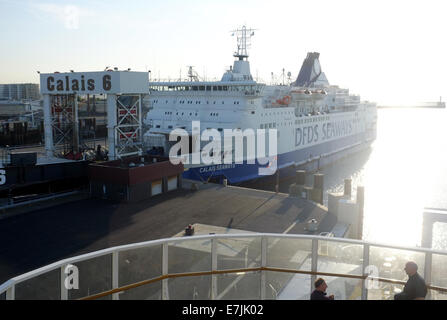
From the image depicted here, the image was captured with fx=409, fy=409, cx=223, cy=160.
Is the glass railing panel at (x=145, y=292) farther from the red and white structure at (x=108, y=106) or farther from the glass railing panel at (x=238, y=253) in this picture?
the red and white structure at (x=108, y=106)

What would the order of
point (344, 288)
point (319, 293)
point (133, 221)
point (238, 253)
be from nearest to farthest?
point (319, 293) < point (344, 288) < point (238, 253) < point (133, 221)

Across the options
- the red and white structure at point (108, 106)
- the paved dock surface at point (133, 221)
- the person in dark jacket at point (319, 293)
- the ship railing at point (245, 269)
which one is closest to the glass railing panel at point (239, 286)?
the ship railing at point (245, 269)

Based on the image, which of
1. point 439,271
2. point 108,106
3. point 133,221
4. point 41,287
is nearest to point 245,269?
point 439,271

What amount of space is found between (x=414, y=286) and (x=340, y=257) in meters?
0.88

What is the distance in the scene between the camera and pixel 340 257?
16.6ft

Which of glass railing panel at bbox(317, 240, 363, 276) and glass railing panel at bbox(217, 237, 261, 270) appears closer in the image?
glass railing panel at bbox(317, 240, 363, 276)

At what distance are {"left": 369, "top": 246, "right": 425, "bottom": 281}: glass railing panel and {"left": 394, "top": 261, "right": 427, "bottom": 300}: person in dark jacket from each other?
0.25 meters

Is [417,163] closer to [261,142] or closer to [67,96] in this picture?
[261,142]

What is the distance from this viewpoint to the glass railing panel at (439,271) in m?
→ 4.63

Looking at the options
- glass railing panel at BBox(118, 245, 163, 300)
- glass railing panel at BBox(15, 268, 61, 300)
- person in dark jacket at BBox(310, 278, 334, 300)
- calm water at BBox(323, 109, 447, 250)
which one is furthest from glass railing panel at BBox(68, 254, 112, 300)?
calm water at BBox(323, 109, 447, 250)

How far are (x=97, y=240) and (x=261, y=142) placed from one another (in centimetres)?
1909

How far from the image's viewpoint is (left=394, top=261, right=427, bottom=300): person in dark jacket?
176 inches

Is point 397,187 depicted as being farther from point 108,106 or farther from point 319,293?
point 319,293

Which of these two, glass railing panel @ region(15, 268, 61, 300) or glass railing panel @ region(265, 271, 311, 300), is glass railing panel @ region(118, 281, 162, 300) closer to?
glass railing panel @ region(15, 268, 61, 300)
